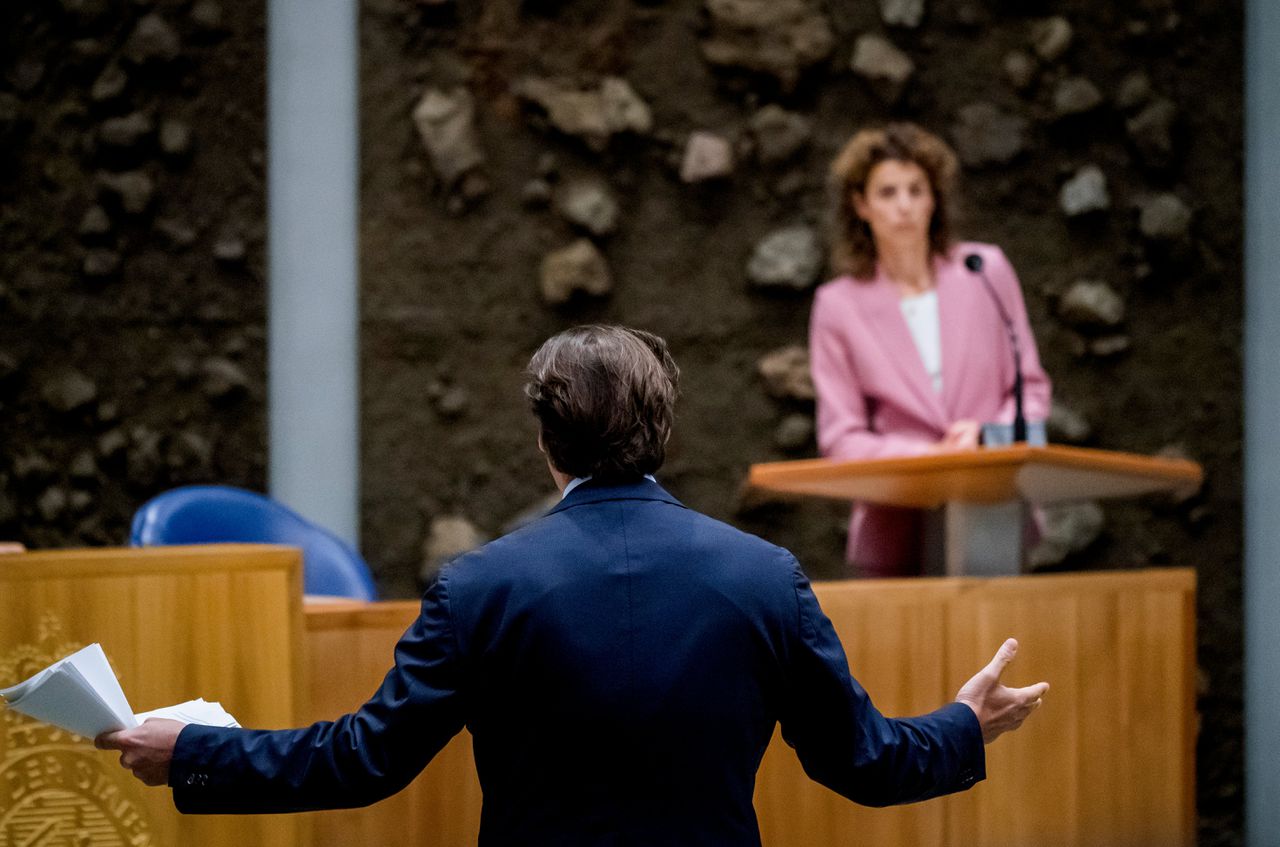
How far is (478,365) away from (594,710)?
2992 millimetres

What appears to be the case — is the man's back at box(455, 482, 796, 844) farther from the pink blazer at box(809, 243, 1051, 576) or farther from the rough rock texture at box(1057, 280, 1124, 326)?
the rough rock texture at box(1057, 280, 1124, 326)

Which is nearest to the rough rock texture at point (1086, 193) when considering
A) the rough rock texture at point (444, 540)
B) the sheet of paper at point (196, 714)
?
the rough rock texture at point (444, 540)

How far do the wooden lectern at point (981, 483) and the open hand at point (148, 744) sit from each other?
4.40 feet

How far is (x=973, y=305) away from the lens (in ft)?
10.5

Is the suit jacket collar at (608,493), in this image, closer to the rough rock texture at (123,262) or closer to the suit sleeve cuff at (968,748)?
the suit sleeve cuff at (968,748)

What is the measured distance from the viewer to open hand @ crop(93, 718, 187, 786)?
4.44ft

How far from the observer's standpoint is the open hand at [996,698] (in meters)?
1.47

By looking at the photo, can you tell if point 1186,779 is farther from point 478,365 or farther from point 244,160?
point 244,160

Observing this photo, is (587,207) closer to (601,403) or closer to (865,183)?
(865,183)

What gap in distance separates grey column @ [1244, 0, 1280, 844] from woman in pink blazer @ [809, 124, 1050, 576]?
4.25 feet

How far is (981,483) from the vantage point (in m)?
2.46

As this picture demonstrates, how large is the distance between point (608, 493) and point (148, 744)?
51 centimetres

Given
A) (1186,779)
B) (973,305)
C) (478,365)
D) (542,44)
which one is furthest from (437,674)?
(542,44)

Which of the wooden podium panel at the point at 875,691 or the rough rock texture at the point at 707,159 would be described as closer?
the wooden podium panel at the point at 875,691
